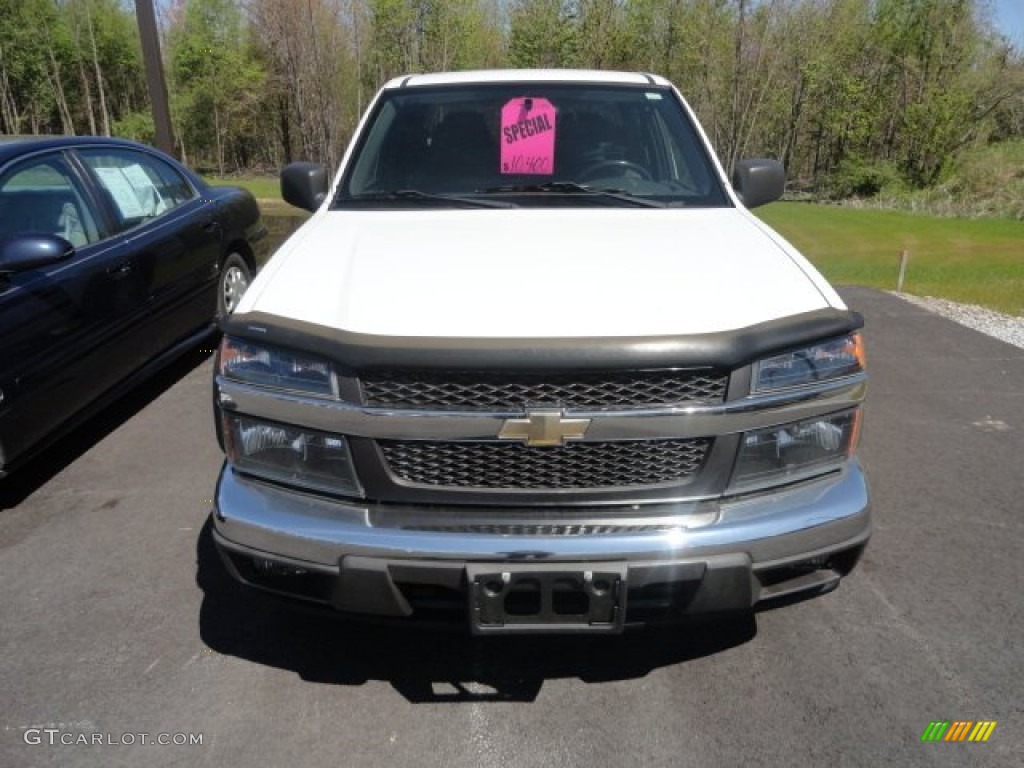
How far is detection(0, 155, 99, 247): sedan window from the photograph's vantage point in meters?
3.74

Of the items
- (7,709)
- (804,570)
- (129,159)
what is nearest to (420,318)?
(804,570)

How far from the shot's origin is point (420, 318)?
80.9 inches

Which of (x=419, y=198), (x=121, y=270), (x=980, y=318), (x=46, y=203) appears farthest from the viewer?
(x=980, y=318)

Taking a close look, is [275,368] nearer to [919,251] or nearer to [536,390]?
[536,390]

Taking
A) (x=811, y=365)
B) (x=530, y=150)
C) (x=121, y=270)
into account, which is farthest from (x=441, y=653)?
(x=121, y=270)

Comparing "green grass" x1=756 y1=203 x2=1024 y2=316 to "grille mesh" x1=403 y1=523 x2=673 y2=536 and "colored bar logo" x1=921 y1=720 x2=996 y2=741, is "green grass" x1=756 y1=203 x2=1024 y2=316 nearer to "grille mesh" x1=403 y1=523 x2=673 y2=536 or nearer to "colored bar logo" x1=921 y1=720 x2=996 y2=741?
"colored bar logo" x1=921 y1=720 x2=996 y2=741

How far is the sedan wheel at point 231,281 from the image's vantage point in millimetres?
5436

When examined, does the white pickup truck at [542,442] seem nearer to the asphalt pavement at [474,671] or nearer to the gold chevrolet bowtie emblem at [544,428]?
the gold chevrolet bowtie emblem at [544,428]

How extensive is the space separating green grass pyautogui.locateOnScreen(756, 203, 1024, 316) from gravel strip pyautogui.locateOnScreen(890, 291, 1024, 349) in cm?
53

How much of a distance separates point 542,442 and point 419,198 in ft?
5.16

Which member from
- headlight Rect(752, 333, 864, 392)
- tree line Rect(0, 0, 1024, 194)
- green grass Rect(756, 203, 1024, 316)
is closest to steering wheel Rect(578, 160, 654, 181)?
headlight Rect(752, 333, 864, 392)

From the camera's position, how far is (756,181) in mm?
3662

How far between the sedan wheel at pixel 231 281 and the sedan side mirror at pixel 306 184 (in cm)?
188

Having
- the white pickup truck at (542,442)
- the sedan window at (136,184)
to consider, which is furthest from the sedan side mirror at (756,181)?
the sedan window at (136,184)
